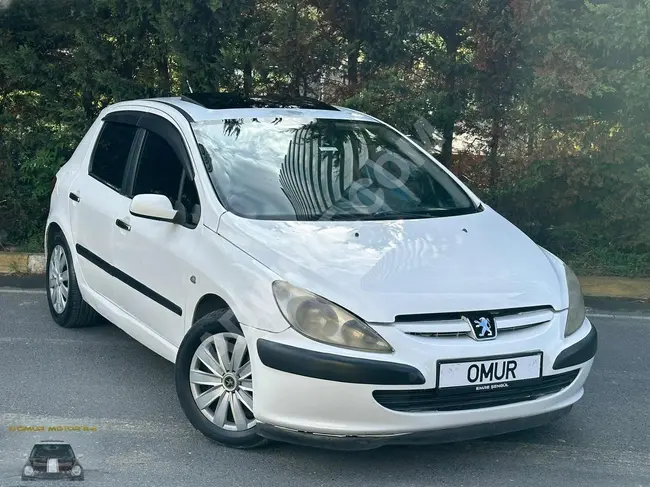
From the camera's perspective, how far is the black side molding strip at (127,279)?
14.9 ft

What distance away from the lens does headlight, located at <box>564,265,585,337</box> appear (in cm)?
411

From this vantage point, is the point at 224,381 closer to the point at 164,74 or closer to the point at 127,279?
the point at 127,279

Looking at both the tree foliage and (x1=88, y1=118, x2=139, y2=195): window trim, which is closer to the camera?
(x1=88, y1=118, x2=139, y2=195): window trim

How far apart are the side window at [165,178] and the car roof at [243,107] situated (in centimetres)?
24

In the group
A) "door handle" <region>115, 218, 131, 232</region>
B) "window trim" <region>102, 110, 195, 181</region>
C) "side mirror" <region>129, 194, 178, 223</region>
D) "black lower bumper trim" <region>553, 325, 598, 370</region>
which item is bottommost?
"black lower bumper trim" <region>553, 325, 598, 370</region>

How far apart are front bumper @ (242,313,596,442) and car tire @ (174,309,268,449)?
0.69 feet

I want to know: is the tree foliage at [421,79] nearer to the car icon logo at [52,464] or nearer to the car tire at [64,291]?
the car tire at [64,291]

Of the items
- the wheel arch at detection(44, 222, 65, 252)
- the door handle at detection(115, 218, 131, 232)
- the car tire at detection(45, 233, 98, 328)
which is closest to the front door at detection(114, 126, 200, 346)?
the door handle at detection(115, 218, 131, 232)

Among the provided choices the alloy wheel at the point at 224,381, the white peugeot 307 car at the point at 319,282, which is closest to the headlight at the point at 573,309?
the white peugeot 307 car at the point at 319,282

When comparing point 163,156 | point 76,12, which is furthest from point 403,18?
point 163,156

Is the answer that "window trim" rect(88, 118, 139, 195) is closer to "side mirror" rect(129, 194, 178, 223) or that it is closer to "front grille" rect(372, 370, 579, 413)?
"side mirror" rect(129, 194, 178, 223)

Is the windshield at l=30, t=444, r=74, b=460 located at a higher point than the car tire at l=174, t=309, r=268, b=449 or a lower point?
lower

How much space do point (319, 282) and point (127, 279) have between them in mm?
1578

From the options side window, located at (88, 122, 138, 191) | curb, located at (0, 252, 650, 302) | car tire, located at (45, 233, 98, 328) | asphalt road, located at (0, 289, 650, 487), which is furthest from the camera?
curb, located at (0, 252, 650, 302)
